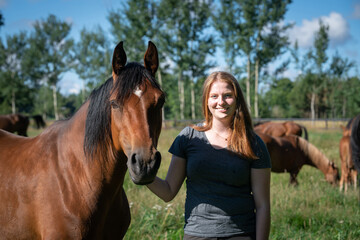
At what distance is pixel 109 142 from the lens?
5.90ft

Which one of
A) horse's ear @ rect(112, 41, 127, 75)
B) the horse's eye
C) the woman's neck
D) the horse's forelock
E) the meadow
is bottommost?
the meadow

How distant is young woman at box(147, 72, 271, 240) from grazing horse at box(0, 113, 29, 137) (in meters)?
14.2

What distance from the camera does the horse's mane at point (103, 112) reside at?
1.70 meters

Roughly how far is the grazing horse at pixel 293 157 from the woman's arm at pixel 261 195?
4.84 m

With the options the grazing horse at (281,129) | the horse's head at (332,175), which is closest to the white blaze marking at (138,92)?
the horse's head at (332,175)

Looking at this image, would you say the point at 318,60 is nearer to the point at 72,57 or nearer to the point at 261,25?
the point at 261,25

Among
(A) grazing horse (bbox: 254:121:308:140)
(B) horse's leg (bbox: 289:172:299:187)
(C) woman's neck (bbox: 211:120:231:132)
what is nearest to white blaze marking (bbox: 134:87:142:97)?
(C) woman's neck (bbox: 211:120:231:132)

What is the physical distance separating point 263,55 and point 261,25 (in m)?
2.51

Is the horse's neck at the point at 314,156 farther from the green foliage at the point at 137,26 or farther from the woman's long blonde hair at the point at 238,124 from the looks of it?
the green foliage at the point at 137,26

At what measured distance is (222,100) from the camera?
183 cm

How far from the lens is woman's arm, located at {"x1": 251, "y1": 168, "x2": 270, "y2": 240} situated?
5.57ft

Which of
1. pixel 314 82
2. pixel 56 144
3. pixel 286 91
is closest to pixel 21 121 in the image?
pixel 56 144

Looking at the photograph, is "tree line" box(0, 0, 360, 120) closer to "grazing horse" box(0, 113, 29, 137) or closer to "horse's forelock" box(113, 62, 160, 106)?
"grazing horse" box(0, 113, 29, 137)

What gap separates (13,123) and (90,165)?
47.0 ft
